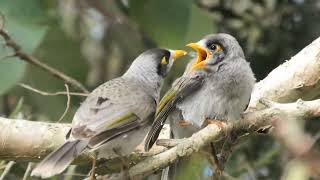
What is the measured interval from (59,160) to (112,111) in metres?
0.44

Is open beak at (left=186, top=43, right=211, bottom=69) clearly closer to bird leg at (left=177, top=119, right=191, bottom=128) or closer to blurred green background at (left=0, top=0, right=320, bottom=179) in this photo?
bird leg at (left=177, top=119, right=191, bottom=128)

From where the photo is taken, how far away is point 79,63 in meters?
4.18

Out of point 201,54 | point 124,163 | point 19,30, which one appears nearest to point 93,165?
point 124,163

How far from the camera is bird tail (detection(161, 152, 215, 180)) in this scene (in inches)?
91.0

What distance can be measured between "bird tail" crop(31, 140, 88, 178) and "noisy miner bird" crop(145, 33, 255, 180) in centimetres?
45

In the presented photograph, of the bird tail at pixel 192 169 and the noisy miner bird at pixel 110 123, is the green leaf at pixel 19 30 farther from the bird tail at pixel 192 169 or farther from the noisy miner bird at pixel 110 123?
the bird tail at pixel 192 169

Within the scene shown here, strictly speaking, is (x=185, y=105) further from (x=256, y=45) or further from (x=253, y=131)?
(x=256, y=45)

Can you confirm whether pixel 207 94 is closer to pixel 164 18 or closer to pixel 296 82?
pixel 296 82

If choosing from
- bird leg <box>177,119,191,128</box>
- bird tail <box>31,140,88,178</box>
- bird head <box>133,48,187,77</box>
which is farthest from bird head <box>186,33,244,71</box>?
bird tail <box>31,140,88,178</box>

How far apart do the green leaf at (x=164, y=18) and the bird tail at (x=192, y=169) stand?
3.89 feet

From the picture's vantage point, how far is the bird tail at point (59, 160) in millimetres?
1907

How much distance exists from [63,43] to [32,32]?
787 millimetres

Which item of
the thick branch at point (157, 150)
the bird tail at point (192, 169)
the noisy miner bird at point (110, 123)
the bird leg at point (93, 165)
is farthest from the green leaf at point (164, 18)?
the bird leg at point (93, 165)

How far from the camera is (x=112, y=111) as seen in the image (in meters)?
2.37
